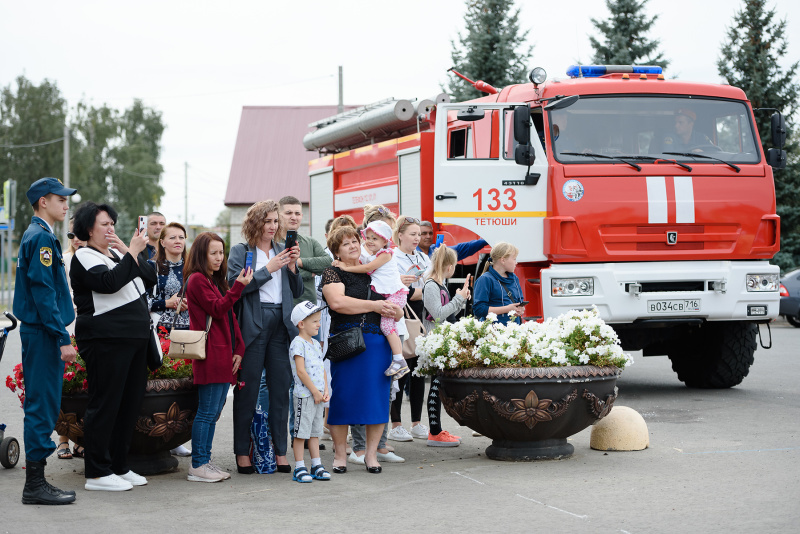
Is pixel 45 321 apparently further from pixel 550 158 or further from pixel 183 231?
pixel 550 158

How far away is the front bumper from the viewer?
32.8ft

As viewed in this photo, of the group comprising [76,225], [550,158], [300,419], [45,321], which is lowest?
[300,419]

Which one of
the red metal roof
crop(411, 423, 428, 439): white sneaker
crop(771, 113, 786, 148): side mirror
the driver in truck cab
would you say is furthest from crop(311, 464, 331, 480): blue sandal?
the red metal roof

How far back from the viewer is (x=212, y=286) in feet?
22.4

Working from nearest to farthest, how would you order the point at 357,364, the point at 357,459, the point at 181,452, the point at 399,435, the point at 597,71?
the point at 357,364 → the point at 357,459 → the point at 181,452 → the point at 399,435 → the point at 597,71

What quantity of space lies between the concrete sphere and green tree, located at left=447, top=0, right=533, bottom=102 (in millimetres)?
21112

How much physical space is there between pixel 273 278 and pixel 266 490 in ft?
5.00

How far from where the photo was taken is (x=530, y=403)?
7059 millimetres

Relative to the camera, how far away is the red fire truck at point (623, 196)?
10055 millimetres

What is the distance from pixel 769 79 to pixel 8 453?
25.5 meters

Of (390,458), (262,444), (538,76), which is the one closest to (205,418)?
(262,444)

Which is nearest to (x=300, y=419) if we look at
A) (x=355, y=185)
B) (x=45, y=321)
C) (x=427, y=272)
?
(x=45, y=321)

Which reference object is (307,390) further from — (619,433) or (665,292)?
(665,292)

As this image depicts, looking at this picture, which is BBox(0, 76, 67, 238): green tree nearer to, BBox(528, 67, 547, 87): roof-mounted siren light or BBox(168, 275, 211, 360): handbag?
BBox(528, 67, 547, 87): roof-mounted siren light
